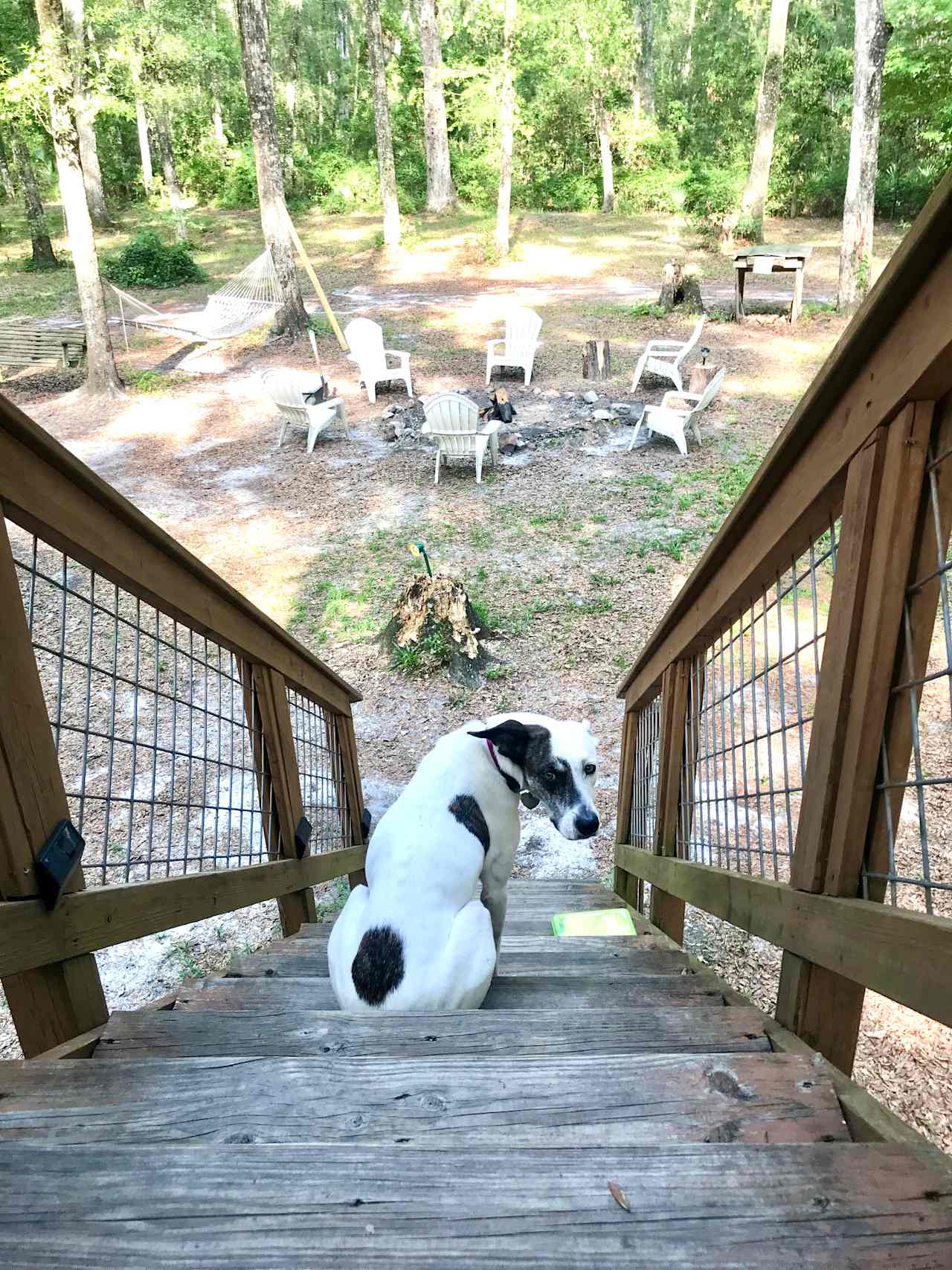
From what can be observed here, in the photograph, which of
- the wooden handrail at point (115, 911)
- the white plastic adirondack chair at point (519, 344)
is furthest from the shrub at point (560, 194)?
the wooden handrail at point (115, 911)

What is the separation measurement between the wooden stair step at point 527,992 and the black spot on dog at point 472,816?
0.39 metres

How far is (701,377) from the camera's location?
892cm

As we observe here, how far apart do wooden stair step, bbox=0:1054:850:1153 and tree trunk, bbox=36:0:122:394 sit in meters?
10.7

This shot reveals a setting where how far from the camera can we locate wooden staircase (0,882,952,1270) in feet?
2.78

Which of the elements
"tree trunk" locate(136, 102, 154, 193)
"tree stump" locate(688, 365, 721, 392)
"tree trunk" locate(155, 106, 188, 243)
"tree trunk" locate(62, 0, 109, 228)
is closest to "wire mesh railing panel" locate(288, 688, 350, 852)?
"tree stump" locate(688, 365, 721, 392)

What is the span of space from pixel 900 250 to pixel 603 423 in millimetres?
8599

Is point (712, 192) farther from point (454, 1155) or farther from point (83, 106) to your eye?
point (454, 1155)

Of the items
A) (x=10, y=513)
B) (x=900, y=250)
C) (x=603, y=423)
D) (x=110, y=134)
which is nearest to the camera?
(x=900, y=250)

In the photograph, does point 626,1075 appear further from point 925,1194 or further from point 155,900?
point 155,900

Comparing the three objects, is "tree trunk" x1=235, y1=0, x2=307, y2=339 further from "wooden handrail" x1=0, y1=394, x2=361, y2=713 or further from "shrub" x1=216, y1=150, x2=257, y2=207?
"shrub" x1=216, y1=150, x2=257, y2=207

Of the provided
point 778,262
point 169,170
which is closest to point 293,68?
point 169,170

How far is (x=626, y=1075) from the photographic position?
48.6 inches

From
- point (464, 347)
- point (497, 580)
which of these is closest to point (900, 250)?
point (497, 580)

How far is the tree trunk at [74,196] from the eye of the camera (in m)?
8.80
